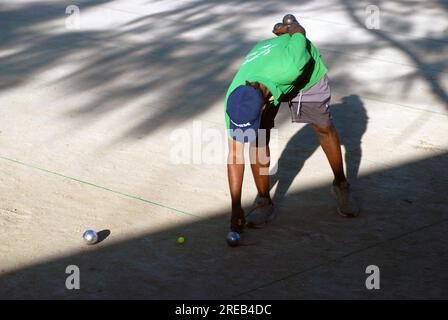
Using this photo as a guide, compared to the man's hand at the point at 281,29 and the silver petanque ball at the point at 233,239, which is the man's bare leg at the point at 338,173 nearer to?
the man's hand at the point at 281,29

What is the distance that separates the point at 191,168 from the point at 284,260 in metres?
1.95

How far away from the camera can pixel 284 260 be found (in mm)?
6023

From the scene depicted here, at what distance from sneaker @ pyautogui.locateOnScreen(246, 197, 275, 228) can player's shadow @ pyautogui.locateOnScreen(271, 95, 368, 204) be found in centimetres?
37

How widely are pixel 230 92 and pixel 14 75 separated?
489cm

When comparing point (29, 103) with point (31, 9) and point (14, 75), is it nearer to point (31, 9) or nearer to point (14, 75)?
point (14, 75)

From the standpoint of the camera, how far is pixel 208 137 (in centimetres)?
853

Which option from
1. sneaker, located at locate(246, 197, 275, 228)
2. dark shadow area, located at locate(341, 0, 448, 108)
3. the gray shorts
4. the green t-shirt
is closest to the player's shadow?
sneaker, located at locate(246, 197, 275, 228)

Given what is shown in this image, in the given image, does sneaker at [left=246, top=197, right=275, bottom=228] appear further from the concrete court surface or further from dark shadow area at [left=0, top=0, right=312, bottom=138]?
dark shadow area at [left=0, top=0, right=312, bottom=138]

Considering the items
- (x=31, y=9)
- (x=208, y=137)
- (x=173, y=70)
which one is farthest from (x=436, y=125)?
(x=31, y=9)

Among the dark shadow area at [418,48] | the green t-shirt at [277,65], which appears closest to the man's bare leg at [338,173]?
the green t-shirt at [277,65]

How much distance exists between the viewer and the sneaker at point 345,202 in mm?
6738

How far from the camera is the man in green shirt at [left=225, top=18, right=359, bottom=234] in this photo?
6051 millimetres

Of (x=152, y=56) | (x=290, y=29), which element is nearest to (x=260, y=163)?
(x=290, y=29)

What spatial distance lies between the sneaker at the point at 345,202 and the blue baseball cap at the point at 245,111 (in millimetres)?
1051
